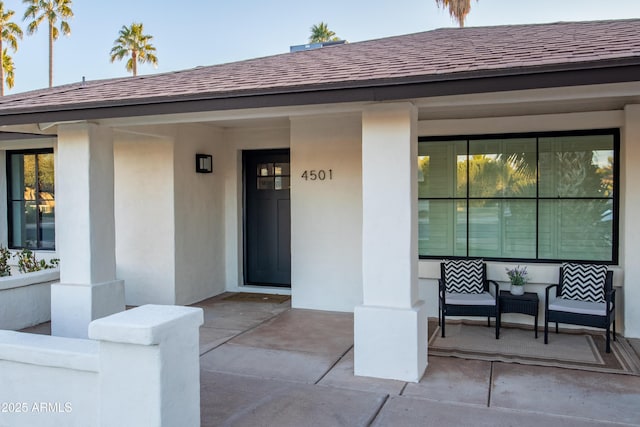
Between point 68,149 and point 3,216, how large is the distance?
179 inches

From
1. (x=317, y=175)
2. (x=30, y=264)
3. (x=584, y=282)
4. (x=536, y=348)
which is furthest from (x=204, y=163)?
(x=584, y=282)

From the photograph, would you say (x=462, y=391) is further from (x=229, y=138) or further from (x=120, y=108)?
(x=229, y=138)

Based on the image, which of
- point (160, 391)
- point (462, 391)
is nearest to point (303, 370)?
point (462, 391)

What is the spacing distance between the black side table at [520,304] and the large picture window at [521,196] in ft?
2.69

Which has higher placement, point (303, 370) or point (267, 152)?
point (267, 152)

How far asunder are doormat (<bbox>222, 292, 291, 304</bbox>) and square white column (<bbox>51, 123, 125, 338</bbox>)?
2653 millimetres

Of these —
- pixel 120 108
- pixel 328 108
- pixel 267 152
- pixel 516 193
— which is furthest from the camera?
pixel 267 152

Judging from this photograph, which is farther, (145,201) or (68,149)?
(145,201)

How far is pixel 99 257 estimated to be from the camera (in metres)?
6.26

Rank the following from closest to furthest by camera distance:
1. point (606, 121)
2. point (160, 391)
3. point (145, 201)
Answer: point (160, 391), point (606, 121), point (145, 201)

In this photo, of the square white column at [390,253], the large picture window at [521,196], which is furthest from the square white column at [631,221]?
the square white column at [390,253]

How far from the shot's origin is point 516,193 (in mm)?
7199

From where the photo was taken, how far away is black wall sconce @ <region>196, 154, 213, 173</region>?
8.45m

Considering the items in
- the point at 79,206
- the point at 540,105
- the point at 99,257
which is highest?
the point at 540,105
